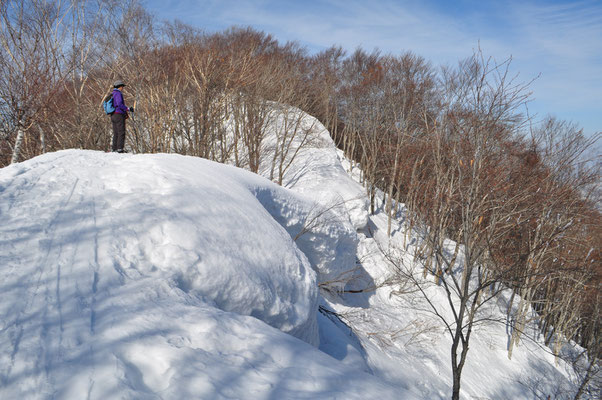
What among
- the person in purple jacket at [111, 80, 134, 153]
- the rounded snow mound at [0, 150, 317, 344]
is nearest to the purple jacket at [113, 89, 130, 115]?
the person in purple jacket at [111, 80, 134, 153]

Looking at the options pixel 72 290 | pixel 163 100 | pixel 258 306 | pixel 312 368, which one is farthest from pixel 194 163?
pixel 163 100

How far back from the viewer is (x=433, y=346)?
11.6m

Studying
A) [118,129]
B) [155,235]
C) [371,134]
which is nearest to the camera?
[155,235]

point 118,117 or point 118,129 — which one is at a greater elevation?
point 118,117

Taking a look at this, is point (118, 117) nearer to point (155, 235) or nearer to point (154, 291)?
point (155, 235)

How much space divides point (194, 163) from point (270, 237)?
2.06 meters

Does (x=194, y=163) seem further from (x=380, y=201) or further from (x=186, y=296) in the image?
(x=380, y=201)

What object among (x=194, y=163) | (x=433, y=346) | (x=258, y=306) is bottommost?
(x=433, y=346)

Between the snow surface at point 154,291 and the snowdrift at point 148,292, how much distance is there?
0.01 m

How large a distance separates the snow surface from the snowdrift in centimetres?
1

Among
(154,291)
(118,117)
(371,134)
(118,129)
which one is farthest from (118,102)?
(371,134)

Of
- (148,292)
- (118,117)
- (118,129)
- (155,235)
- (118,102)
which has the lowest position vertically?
(148,292)

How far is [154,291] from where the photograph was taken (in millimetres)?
2811

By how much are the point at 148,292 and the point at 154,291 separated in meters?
0.05
